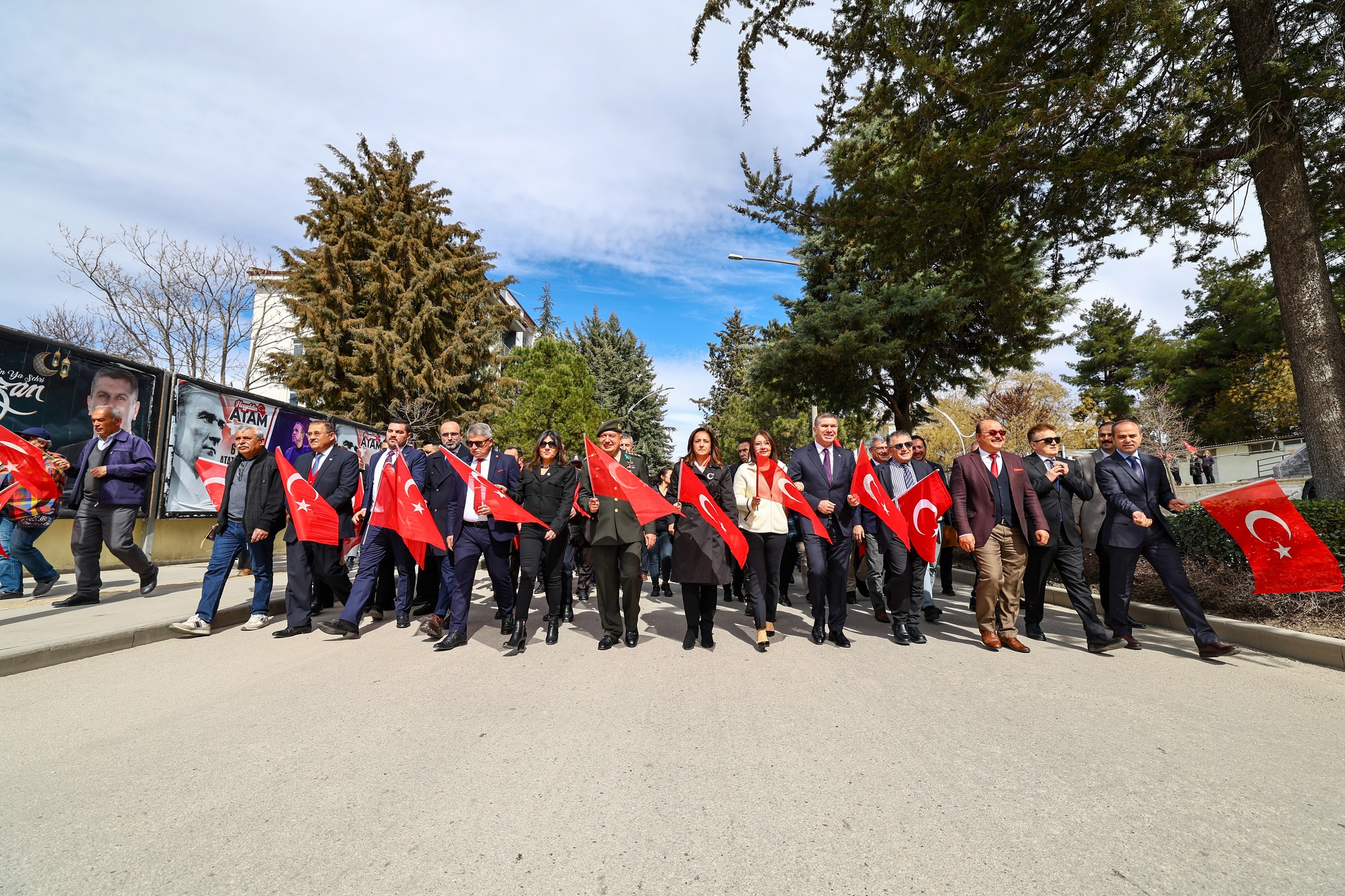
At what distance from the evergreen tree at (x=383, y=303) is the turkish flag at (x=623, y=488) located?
1777 centimetres

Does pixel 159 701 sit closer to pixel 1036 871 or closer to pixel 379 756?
pixel 379 756

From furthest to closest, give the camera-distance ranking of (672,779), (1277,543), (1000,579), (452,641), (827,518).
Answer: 1. (827,518)
2. (1000,579)
3. (452,641)
4. (1277,543)
5. (672,779)

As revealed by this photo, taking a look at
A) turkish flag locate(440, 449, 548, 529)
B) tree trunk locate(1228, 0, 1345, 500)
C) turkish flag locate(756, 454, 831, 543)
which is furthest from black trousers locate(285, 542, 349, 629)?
tree trunk locate(1228, 0, 1345, 500)

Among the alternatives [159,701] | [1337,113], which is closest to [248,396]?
[159,701]

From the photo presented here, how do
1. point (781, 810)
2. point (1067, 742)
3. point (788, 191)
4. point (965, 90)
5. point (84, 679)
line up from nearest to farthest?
point (781, 810) < point (1067, 742) < point (84, 679) < point (965, 90) < point (788, 191)

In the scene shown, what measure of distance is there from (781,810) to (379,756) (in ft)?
6.69

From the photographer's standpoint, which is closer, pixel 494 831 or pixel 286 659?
pixel 494 831

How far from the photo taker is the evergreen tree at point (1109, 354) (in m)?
51.4

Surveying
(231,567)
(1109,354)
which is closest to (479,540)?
(231,567)

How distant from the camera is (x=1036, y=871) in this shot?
2252 mm

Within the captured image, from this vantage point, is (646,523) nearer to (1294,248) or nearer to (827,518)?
(827,518)

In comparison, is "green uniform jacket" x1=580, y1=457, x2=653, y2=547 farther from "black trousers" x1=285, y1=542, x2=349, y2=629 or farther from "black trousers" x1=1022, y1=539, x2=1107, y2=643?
"black trousers" x1=1022, y1=539, x2=1107, y2=643

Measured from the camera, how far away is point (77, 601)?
22.8 ft

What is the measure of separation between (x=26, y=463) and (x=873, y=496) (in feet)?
28.6
